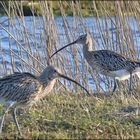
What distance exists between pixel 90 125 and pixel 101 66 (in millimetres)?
3400

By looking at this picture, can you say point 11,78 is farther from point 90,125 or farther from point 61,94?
point 61,94

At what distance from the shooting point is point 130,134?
6.41m

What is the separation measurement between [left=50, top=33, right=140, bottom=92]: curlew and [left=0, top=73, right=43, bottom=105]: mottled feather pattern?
2.92m

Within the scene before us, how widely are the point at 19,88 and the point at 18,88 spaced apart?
12 mm

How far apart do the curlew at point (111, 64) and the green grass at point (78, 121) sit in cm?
183

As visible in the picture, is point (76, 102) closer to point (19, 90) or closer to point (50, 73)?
point (50, 73)

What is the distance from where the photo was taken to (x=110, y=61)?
9734 mm

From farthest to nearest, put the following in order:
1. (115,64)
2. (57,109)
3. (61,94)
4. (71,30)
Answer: (71,30), (115,64), (61,94), (57,109)

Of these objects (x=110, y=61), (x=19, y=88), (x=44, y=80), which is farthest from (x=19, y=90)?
(x=110, y=61)

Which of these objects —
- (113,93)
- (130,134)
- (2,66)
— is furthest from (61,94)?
(130,134)

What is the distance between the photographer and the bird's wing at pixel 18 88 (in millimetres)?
6547

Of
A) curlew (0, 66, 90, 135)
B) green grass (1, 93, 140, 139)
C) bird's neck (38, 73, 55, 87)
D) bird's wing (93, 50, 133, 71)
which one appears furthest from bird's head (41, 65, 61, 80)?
bird's wing (93, 50, 133, 71)

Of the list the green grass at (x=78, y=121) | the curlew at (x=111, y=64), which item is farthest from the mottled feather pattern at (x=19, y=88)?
the curlew at (x=111, y=64)

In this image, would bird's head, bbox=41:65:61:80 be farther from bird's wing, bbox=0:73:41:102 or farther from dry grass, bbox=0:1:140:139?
dry grass, bbox=0:1:140:139
